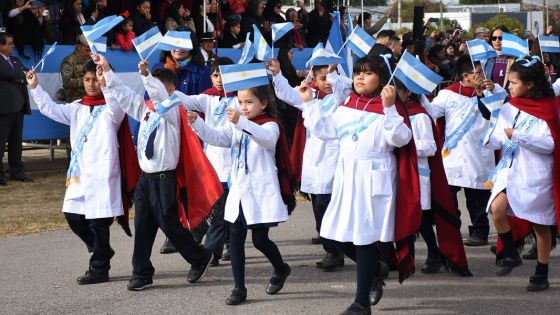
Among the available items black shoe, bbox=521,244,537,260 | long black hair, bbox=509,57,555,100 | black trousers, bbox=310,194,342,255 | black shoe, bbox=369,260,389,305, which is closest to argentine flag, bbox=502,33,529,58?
long black hair, bbox=509,57,555,100

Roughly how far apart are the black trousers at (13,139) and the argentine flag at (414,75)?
717 cm

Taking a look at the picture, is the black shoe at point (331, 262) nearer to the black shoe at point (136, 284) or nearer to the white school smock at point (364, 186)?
the black shoe at point (136, 284)

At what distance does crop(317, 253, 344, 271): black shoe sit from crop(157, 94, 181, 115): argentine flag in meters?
1.90

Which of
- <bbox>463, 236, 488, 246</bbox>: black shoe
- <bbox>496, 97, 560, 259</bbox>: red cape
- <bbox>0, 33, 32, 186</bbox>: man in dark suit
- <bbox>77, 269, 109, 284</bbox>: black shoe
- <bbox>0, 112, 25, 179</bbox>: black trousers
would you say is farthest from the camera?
<bbox>0, 112, 25, 179</bbox>: black trousers

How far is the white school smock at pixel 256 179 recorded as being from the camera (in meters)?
6.87

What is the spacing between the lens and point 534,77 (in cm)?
745

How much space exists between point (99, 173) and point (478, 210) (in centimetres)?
362

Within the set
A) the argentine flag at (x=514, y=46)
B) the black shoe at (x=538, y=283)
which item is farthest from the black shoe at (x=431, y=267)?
the argentine flag at (x=514, y=46)

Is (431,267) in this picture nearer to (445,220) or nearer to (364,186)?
(445,220)

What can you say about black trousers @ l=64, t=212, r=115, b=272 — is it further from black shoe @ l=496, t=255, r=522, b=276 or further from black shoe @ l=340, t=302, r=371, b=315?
black shoe @ l=496, t=255, r=522, b=276

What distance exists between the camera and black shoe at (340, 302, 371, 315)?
20.8 ft

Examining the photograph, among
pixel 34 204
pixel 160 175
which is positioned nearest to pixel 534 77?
pixel 160 175

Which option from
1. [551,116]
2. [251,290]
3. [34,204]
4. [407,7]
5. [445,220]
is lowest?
[407,7]

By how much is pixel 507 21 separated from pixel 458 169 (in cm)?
3393
